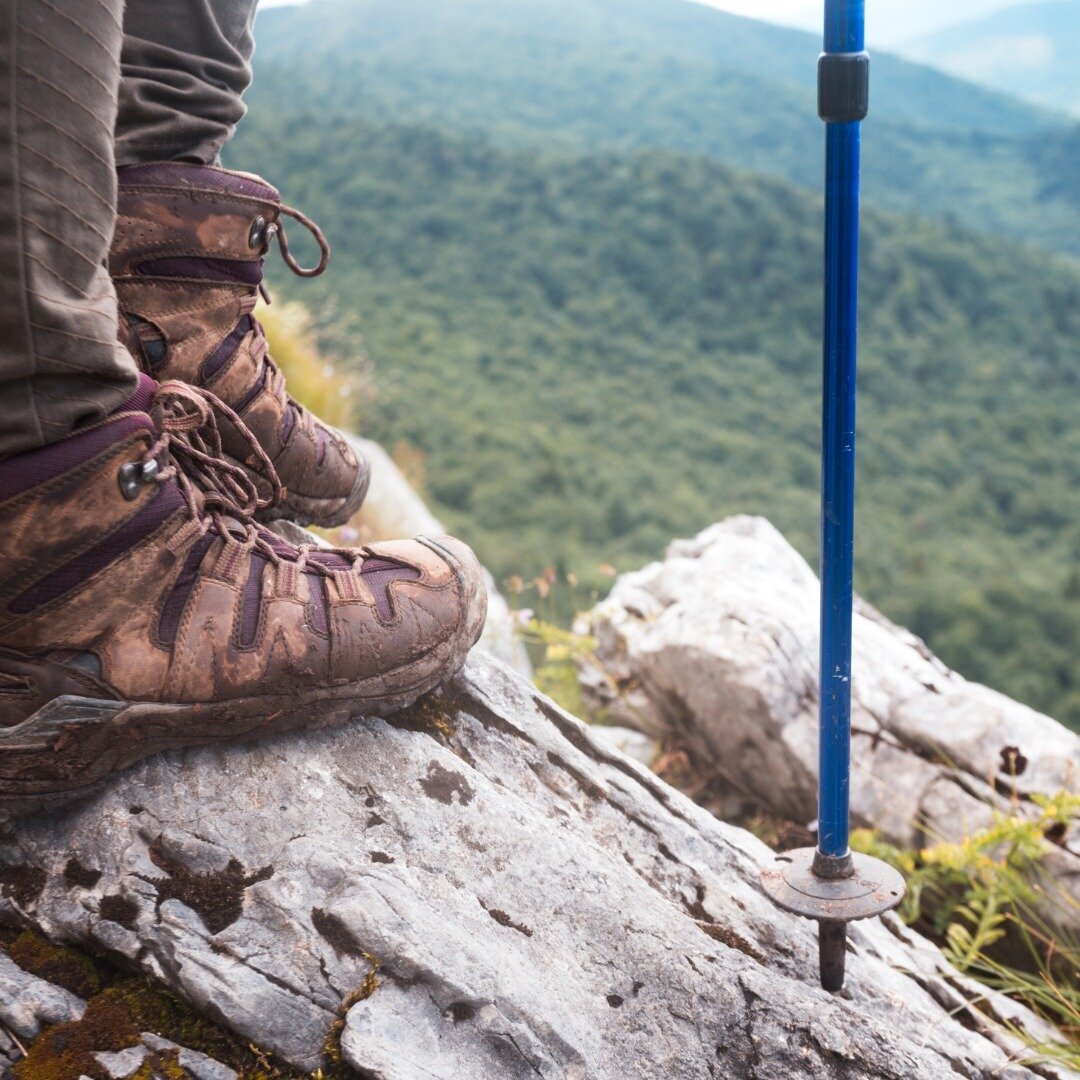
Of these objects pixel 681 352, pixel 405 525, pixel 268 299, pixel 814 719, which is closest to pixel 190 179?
pixel 268 299

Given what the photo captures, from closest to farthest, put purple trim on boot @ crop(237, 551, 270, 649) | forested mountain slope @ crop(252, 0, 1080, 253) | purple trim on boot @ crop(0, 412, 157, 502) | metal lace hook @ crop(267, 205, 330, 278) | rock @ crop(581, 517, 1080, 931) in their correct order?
purple trim on boot @ crop(0, 412, 157, 502), purple trim on boot @ crop(237, 551, 270, 649), metal lace hook @ crop(267, 205, 330, 278), rock @ crop(581, 517, 1080, 931), forested mountain slope @ crop(252, 0, 1080, 253)

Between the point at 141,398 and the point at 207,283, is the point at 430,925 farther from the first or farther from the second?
the point at 207,283

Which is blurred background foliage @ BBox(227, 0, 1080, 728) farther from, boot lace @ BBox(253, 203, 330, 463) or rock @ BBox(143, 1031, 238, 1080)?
rock @ BBox(143, 1031, 238, 1080)

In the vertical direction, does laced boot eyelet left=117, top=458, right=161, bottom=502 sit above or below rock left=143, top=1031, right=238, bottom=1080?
above

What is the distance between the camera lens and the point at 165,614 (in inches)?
55.2

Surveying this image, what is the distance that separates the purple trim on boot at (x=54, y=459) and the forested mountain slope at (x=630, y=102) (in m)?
57.2

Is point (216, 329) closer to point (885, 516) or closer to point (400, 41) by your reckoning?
point (885, 516)

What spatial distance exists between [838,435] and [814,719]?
5.12 ft

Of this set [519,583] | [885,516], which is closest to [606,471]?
[885,516]

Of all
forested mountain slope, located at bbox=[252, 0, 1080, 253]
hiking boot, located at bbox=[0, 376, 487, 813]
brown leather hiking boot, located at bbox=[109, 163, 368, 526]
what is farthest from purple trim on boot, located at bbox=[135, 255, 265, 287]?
forested mountain slope, located at bbox=[252, 0, 1080, 253]

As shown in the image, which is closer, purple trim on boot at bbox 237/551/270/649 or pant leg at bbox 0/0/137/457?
pant leg at bbox 0/0/137/457

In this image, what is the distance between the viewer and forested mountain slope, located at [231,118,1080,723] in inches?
1221

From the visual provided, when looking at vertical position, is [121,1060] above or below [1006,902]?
above

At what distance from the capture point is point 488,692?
1831 mm
